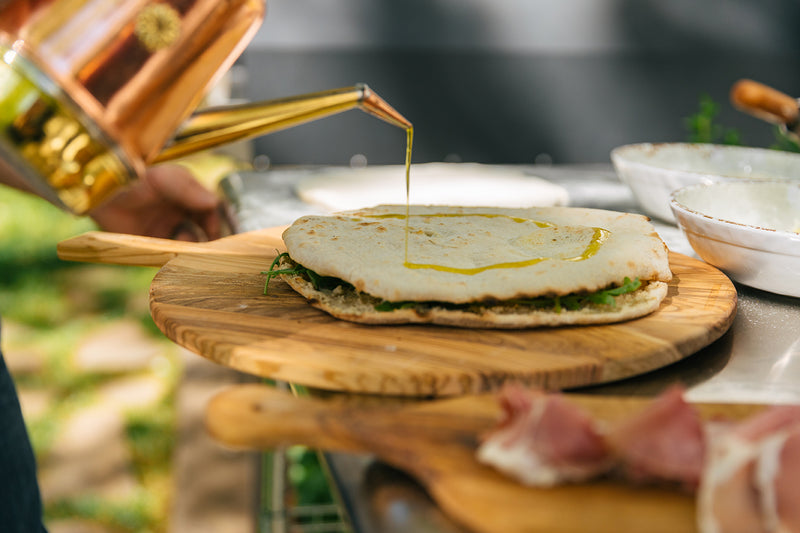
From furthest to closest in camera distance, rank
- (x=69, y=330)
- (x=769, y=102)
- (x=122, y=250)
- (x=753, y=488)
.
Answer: (x=69, y=330)
(x=769, y=102)
(x=122, y=250)
(x=753, y=488)

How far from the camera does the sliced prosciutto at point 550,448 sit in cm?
71

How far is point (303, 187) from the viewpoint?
7.64 feet

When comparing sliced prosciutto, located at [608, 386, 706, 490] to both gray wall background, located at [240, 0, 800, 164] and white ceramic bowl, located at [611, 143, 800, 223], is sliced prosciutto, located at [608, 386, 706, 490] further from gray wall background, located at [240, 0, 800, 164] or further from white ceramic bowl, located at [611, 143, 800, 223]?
gray wall background, located at [240, 0, 800, 164]

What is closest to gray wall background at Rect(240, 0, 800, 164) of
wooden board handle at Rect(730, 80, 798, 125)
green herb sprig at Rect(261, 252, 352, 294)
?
wooden board handle at Rect(730, 80, 798, 125)

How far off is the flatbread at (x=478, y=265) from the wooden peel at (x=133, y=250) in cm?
20

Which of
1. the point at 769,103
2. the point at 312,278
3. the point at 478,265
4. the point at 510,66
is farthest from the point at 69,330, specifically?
the point at 769,103

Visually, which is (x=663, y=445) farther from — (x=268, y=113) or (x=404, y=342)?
(x=268, y=113)

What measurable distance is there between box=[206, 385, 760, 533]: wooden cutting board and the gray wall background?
3.69 meters

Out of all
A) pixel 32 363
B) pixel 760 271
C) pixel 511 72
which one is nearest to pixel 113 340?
pixel 32 363

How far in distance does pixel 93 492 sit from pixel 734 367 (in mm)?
2881

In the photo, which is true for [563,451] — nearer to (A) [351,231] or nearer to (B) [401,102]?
(A) [351,231]

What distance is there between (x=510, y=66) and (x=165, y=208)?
292 centimetres

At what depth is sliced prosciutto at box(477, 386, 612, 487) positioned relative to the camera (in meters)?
0.71

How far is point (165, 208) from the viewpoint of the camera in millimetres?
2135
